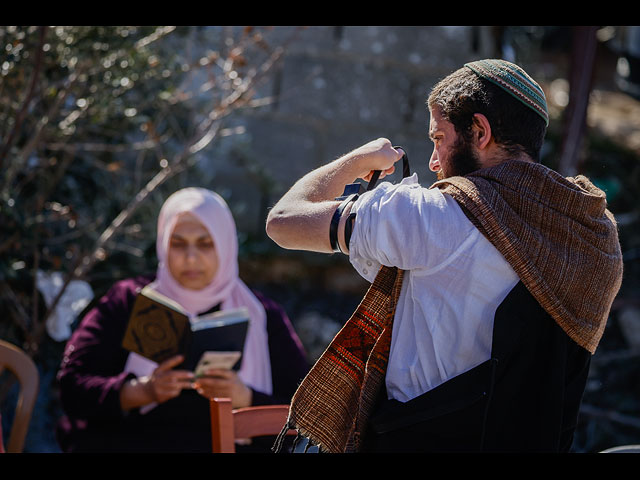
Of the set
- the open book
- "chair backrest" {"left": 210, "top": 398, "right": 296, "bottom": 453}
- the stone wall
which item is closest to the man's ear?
"chair backrest" {"left": 210, "top": 398, "right": 296, "bottom": 453}

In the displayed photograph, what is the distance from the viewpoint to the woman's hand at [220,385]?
129 inches

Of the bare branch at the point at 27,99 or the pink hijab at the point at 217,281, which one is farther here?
the pink hijab at the point at 217,281

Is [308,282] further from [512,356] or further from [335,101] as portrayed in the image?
[512,356]

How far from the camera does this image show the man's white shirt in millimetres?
1728

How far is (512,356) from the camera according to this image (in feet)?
5.88

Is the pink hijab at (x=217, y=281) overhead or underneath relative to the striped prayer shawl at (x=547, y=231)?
underneath

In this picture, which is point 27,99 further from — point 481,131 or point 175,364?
point 481,131

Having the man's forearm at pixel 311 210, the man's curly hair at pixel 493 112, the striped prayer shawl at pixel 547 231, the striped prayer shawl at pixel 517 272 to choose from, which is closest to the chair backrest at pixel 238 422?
the striped prayer shawl at pixel 517 272

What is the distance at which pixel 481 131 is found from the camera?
1.84m

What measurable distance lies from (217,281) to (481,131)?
2.24 metres

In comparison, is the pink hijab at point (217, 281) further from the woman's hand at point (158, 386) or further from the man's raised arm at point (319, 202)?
the man's raised arm at point (319, 202)

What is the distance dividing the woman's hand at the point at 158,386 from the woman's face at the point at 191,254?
0.60 meters

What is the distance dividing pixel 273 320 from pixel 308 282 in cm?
227
